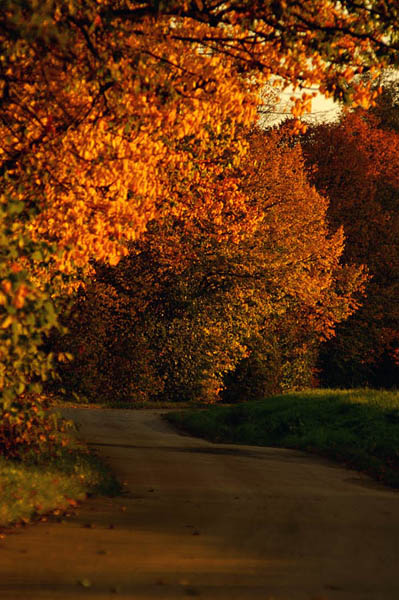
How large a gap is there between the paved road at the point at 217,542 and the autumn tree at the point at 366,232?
1321 inches

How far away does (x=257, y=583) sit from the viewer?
7.75m

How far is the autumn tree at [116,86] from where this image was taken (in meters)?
10.2

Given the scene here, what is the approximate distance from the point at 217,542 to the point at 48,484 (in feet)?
12.5

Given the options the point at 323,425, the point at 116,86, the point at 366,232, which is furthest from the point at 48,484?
the point at 366,232

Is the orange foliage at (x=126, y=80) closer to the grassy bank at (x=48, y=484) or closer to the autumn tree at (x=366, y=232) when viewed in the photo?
the grassy bank at (x=48, y=484)

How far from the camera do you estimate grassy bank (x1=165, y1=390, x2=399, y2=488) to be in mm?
19344

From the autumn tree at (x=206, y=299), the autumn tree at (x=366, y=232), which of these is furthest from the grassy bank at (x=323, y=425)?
the autumn tree at (x=366, y=232)

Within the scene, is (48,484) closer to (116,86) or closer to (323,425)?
(116,86)

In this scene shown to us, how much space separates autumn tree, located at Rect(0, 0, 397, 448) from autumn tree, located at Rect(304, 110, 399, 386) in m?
35.9

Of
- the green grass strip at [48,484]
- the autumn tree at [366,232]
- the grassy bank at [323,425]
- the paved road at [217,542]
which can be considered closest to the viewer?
the paved road at [217,542]

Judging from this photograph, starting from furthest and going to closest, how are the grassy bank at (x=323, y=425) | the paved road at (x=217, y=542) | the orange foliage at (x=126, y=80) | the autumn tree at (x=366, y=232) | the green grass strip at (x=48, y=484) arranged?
the autumn tree at (x=366, y=232) → the grassy bank at (x=323, y=425) → the green grass strip at (x=48, y=484) → the orange foliage at (x=126, y=80) → the paved road at (x=217, y=542)

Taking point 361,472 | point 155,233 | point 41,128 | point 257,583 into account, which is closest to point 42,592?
point 257,583

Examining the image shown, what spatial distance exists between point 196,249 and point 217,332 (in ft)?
11.9

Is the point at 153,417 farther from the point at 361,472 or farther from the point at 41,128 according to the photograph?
the point at 41,128
